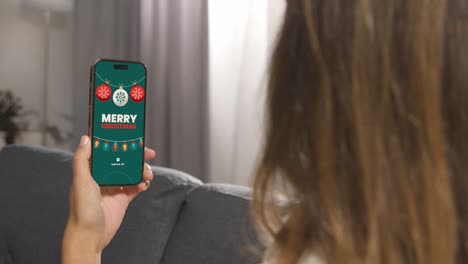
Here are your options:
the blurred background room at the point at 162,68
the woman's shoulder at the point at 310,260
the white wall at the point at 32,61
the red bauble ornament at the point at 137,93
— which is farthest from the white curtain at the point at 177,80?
the woman's shoulder at the point at 310,260

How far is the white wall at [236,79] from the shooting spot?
94.2 inches

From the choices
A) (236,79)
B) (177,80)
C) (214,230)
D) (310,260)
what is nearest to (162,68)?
(177,80)

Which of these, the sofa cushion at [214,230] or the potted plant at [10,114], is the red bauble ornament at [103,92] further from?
the potted plant at [10,114]

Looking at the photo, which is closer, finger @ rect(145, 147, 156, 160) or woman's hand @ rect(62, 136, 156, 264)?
woman's hand @ rect(62, 136, 156, 264)

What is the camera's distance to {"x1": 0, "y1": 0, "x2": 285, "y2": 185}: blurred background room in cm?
247

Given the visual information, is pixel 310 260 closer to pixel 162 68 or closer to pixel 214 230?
pixel 214 230

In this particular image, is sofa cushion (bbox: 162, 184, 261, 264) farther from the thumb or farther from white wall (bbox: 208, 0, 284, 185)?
white wall (bbox: 208, 0, 284, 185)

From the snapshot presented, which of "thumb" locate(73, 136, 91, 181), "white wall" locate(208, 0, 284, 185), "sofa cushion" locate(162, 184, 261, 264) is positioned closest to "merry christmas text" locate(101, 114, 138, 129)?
"thumb" locate(73, 136, 91, 181)

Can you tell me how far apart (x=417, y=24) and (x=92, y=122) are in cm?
69

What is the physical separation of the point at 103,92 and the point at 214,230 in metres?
0.39

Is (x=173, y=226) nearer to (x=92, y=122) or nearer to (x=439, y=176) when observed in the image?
(x=92, y=122)

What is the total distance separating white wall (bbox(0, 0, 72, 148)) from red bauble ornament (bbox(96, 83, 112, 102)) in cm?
233

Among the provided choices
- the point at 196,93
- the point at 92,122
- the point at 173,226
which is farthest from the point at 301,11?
the point at 196,93

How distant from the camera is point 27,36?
129 inches
